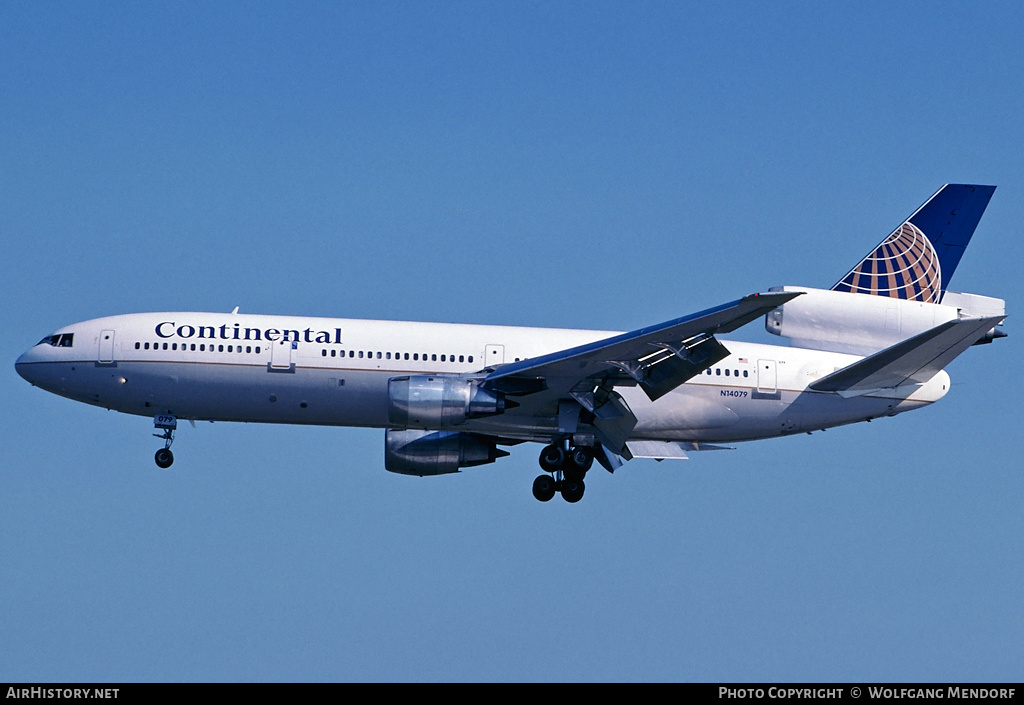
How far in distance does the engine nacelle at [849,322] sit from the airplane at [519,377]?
0.04 m

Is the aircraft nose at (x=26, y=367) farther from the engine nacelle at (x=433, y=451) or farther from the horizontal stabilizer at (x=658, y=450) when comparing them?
the horizontal stabilizer at (x=658, y=450)

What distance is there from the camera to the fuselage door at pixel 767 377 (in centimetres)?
3616

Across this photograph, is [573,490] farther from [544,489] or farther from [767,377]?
[767,377]

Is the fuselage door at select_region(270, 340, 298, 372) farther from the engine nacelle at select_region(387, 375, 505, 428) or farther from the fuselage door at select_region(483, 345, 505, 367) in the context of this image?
the fuselage door at select_region(483, 345, 505, 367)

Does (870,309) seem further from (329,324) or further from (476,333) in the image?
(329,324)

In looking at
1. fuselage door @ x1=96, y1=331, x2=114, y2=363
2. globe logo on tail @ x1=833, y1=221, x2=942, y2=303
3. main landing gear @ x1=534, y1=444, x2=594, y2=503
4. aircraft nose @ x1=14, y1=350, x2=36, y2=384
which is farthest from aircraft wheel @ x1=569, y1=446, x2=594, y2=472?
aircraft nose @ x1=14, y1=350, x2=36, y2=384

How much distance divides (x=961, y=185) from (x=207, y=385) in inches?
890

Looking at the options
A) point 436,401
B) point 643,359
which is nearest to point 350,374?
point 436,401

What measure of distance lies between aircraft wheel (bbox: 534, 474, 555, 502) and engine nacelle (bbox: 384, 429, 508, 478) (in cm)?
313

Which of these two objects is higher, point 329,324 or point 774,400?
point 329,324

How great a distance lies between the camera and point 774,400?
→ 1423 inches
